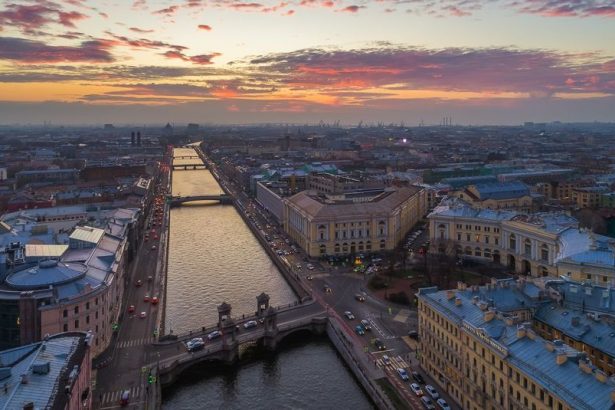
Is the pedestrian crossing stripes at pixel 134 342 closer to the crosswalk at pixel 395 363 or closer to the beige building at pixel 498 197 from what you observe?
the crosswalk at pixel 395 363

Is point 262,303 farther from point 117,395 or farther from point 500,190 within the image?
point 500,190

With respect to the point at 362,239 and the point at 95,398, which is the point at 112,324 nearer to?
the point at 95,398

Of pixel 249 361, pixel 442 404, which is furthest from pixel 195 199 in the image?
pixel 442 404

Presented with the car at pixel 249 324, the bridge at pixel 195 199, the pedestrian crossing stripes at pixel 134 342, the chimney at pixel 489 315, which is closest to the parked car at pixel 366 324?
the car at pixel 249 324

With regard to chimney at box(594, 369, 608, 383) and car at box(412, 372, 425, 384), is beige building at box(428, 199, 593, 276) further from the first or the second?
chimney at box(594, 369, 608, 383)

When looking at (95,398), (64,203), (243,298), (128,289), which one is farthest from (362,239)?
(64,203)

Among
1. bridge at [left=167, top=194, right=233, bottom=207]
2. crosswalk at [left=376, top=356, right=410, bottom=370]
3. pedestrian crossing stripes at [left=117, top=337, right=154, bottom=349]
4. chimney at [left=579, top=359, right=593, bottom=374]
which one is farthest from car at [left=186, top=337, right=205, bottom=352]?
bridge at [left=167, top=194, right=233, bottom=207]
